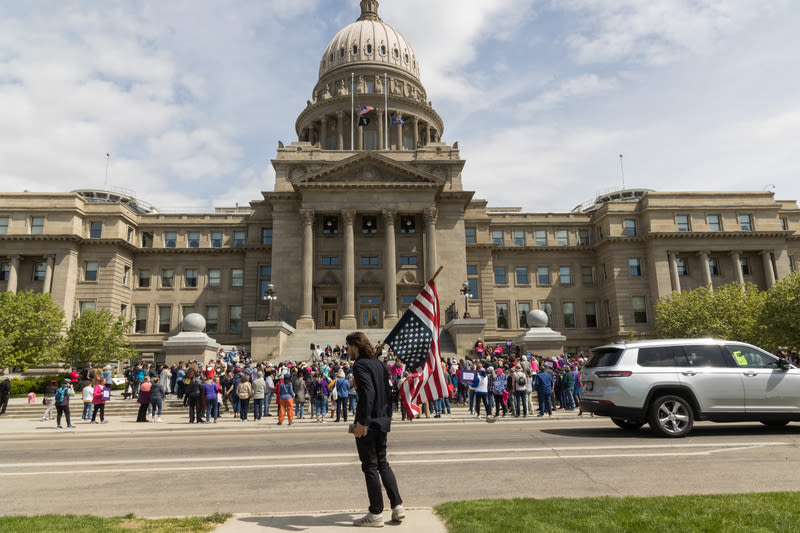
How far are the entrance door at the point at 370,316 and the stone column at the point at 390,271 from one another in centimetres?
233

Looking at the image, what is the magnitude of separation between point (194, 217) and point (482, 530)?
197 feet

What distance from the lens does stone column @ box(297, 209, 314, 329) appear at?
44656 mm

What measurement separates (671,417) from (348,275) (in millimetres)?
36255

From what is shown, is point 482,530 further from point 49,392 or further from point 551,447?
point 49,392

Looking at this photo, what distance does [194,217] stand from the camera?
195 ft

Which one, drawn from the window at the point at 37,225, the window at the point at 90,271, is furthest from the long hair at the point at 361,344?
the window at the point at 37,225

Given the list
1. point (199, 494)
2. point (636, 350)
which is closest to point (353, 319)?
point (636, 350)

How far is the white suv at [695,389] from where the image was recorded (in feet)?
39.7

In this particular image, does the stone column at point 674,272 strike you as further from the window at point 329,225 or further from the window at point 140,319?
the window at point 140,319

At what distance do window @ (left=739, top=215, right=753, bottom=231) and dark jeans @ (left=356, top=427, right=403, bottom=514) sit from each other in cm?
6229

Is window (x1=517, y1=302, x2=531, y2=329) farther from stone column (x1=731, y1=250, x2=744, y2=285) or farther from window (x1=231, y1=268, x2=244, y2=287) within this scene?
window (x1=231, y1=268, x2=244, y2=287)

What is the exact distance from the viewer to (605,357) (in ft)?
43.4

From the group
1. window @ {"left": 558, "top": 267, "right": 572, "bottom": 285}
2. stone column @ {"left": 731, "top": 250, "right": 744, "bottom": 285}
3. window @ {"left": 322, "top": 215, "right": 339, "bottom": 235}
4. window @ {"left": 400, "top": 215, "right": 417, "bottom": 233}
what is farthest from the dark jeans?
stone column @ {"left": 731, "top": 250, "right": 744, "bottom": 285}

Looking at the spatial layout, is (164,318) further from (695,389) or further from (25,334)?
(695,389)
